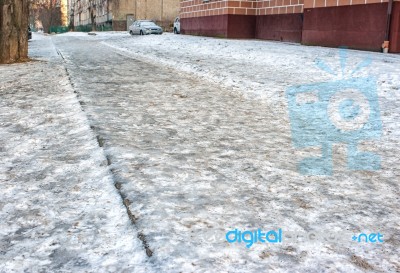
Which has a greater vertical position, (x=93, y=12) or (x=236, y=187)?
(x=93, y=12)

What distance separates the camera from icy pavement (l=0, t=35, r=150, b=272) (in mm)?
1771

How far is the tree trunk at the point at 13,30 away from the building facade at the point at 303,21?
9.67m

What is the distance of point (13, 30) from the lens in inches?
388

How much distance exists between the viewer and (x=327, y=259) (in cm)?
181

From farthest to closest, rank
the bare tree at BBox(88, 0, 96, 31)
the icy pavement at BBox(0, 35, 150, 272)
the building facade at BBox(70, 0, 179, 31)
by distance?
the bare tree at BBox(88, 0, 96, 31), the building facade at BBox(70, 0, 179, 31), the icy pavement at BBox(0, 35, 150, 272)

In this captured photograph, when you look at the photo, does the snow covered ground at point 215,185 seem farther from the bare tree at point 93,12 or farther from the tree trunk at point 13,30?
the bare tree at point 93,12

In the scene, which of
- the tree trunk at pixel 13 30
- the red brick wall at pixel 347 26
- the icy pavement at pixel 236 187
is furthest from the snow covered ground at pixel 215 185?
the red brick wall at pixel 347 26

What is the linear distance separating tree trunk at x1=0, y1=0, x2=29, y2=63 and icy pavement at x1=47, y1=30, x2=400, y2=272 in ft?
17.8

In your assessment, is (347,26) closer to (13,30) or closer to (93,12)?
(13,30)

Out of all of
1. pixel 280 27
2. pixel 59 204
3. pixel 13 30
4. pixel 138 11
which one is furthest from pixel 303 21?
pixel 138 11

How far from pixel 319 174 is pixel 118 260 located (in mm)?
1702

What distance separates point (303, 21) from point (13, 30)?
1034 cm

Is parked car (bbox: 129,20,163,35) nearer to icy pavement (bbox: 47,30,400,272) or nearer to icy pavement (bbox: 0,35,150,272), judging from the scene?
icy pavement (bbox: 47,30,400,272)

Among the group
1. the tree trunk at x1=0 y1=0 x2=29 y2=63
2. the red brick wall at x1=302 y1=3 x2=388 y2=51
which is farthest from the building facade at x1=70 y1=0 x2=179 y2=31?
the tree trunk at x1=0 y1=0 x2=29 y2=63
